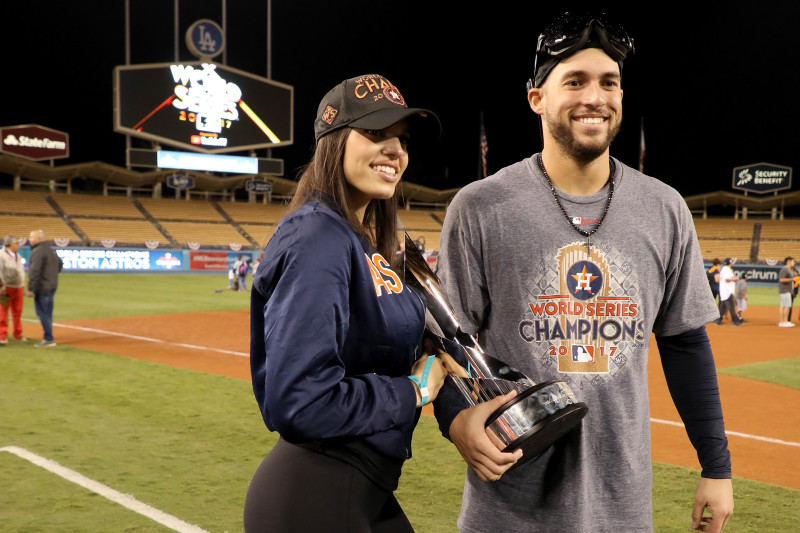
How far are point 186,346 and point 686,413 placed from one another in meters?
10.8

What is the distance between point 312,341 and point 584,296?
947 millimetres

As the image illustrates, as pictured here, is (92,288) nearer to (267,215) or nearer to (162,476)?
(162,476)

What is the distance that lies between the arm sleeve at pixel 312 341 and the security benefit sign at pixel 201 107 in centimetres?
3265

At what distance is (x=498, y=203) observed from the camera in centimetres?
206

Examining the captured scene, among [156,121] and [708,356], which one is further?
[156,121]

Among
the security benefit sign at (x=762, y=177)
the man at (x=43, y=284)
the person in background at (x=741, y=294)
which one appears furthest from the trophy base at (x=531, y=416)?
the security benefit sign at (x=762, y=177)

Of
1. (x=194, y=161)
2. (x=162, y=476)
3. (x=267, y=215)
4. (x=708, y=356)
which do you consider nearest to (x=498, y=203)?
(x=708, y=356)

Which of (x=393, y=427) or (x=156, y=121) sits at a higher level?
(x=156, y=121)

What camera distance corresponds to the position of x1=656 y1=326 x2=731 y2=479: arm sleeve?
208 centimetres

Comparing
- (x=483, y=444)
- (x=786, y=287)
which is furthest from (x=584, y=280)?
(x=786, y=287)

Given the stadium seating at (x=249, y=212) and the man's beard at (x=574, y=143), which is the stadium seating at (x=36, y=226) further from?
the man's beard at (x=574, y=143)

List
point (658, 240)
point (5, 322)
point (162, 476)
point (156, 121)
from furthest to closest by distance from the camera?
point (156, 121) → point (5, 322) → point (162, 476) → point (658, 240)

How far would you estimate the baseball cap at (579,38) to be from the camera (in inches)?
78.0

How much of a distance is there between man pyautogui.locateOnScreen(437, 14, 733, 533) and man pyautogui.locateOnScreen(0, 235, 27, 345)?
37.5 feet
